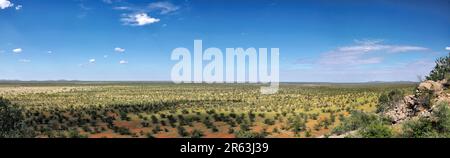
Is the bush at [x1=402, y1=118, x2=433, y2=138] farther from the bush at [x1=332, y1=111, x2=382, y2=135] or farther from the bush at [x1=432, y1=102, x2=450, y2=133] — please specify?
the bush at [x1=332, y1=111, x2=382, y2=135]

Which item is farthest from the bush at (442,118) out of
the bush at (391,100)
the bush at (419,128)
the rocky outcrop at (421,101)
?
the bush at (391,100)

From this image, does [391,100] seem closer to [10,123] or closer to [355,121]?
[355,121]

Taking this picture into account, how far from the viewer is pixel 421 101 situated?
1966cm

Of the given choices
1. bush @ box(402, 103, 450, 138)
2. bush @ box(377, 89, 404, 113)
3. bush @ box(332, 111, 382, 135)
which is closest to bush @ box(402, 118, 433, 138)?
bush @ box(402, 103, 450, 138)

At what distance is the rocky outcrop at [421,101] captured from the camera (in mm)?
19281

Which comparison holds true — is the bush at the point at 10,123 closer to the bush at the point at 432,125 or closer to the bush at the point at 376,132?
the bush at the point at 376,132

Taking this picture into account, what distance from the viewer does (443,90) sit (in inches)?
816

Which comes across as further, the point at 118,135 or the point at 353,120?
the point at 118,135

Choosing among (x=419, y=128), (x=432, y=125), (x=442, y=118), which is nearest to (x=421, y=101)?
(x=432, y=125)

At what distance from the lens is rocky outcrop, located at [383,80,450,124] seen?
63.3 feet
